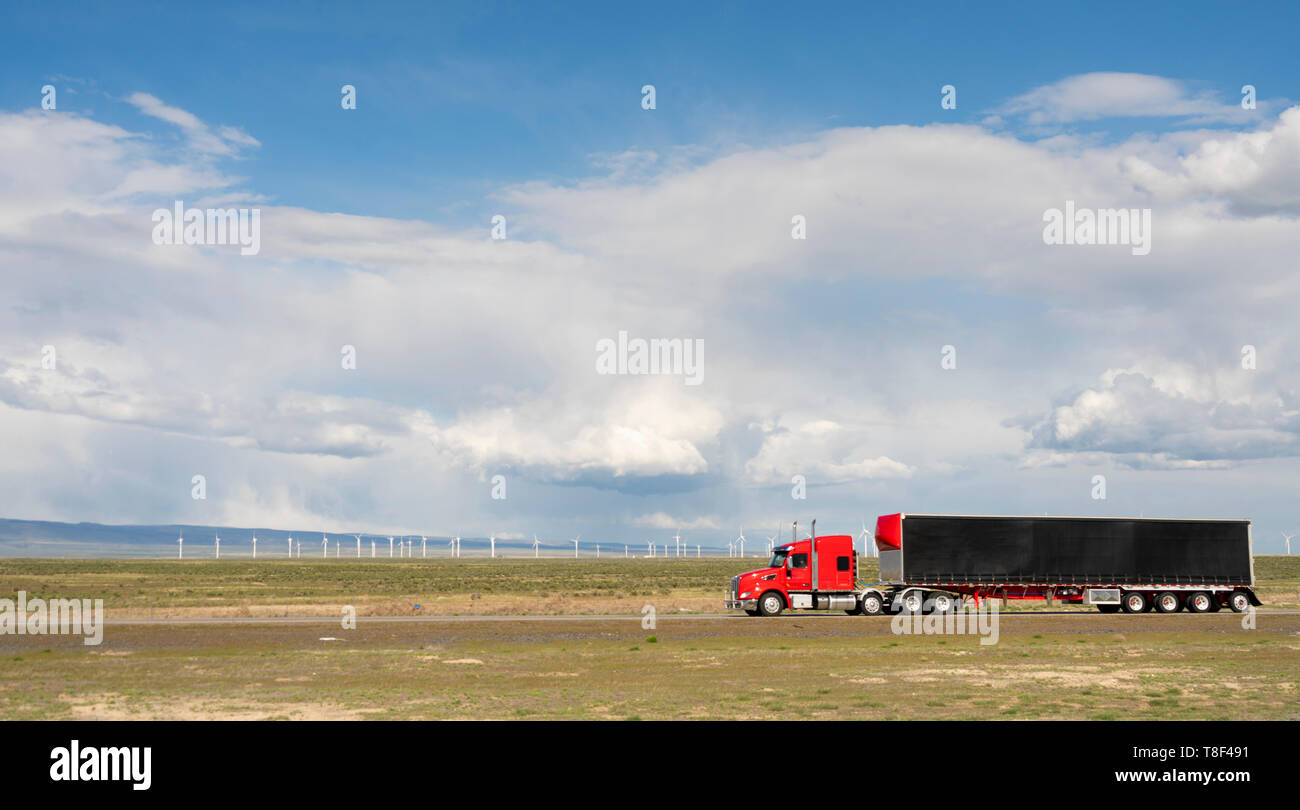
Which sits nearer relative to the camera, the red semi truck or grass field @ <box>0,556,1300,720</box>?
grass field @ <box>0,556,1300,720</box>

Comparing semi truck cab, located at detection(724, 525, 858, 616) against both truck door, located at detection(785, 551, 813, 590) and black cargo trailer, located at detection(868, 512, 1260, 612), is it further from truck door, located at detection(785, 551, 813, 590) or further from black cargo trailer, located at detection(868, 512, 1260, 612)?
black cargo trailer, located at detection(868, 512, 1260, 612)

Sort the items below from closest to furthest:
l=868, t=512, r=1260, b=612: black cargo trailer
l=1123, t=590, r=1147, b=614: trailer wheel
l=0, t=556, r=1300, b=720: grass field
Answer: l=0, t=556, r=1300, b=720: grass field → l=868, t=512, r=1260, b=612: black cargo trailer → l=1123, t=590, r=1147, b=614: trailer wheel

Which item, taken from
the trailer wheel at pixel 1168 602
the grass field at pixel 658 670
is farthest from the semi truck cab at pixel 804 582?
the trailer wheel at pixel 1168 602

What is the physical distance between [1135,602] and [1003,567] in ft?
21.9

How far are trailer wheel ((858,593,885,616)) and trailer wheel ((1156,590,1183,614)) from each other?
42.7ft

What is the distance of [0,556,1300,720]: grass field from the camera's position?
20125 millimetres

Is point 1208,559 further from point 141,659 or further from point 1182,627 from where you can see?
point 141,659

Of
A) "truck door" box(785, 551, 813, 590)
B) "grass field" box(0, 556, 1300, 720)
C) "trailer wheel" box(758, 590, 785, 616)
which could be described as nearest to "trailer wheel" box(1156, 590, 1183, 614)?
"grass field" box(0, 556, 1300, 720)

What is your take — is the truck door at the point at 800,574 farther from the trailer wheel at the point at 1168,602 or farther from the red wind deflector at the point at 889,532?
the trailer wheel at the point at 1168,602

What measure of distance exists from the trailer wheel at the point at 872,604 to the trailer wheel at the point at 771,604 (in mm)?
3737

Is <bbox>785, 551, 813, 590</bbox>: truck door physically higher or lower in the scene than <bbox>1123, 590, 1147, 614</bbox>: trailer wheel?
higher
